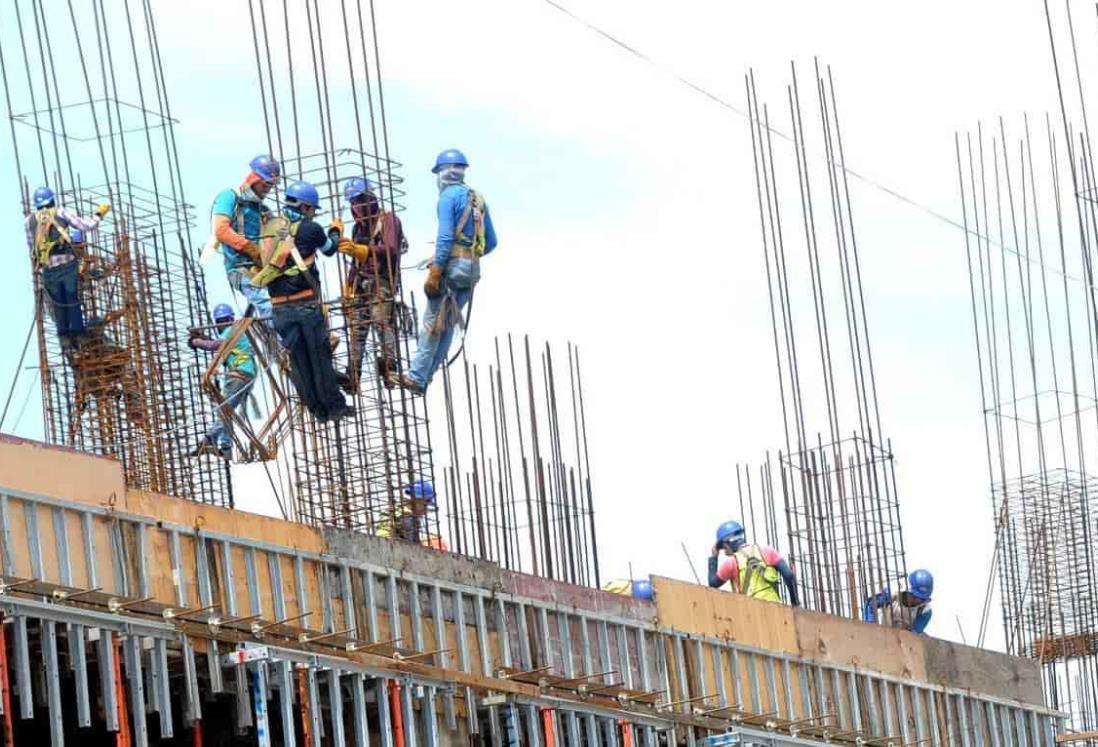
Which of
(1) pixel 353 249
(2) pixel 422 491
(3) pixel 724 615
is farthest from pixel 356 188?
(3) pixel 724 615

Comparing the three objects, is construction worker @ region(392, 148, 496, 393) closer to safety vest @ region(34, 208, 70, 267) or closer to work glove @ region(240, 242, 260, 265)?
work glove @ region(240, 242, 260, 265)

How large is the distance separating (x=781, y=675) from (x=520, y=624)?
5.16 m

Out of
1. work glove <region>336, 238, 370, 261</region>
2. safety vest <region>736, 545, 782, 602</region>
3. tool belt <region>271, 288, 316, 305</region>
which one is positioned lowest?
safety vest <region>736, 545, 782, 602</region>

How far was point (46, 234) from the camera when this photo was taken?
31219 millimetres

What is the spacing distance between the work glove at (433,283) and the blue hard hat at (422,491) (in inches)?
83.2

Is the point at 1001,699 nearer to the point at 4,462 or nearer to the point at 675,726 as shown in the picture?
the point at 675,726

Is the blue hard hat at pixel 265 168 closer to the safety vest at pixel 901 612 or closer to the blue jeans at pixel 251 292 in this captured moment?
the blue jeans at pixel 251 292

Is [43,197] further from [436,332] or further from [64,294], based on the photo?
[436,332]

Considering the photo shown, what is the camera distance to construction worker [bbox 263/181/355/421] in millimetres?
26219

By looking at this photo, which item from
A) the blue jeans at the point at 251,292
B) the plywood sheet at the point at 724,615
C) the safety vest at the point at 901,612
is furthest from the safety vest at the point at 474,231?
the safety vest at the point at 901,612

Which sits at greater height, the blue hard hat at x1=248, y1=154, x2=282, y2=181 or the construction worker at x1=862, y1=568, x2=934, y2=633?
the blue hard hat at x1=248, y1=154, x2=282, y2=181

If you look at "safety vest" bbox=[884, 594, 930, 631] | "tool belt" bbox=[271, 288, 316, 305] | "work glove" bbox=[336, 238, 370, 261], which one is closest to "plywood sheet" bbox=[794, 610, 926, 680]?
"safety vest" bbox=[884, 594, 930, 631]

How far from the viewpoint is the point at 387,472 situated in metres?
26.9

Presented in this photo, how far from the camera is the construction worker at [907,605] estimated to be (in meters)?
34.2
